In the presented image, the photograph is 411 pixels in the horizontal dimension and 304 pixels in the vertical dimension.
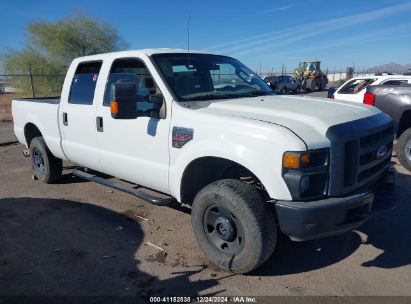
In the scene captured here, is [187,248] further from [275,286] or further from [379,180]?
[379,180]

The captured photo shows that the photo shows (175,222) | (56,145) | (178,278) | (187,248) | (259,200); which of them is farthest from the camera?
(56,145)

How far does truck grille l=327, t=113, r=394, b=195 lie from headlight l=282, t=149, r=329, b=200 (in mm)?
66

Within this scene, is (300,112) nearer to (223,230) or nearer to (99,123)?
(223,230)

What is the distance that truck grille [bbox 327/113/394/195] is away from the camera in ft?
9.64

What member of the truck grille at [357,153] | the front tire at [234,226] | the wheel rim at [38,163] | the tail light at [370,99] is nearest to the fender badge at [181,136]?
the front tire at [234,226]

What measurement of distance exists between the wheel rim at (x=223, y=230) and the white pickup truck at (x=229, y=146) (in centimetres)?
1

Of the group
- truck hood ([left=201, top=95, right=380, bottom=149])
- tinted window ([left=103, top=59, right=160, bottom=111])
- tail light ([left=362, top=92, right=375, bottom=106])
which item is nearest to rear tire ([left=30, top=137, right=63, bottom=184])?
tinted window ([left=103, top=59, right=160, bottom=111])

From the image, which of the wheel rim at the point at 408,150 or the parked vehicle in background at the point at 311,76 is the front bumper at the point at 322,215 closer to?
the wheel rim at the point at 408,150

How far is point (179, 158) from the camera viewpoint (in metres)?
3.66

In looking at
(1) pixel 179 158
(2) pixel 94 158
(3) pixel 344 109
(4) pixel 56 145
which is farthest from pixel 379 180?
(4) pixel 56 145

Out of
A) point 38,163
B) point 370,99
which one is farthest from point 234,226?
point 370,99

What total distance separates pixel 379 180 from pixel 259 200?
48.6 inches

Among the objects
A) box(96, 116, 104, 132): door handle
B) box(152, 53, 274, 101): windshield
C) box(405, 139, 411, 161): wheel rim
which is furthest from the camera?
box(405, 139, 411, 161): wheel rim

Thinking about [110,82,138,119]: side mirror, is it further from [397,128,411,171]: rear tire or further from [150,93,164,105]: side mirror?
[397,128,411,171]: rear tire
